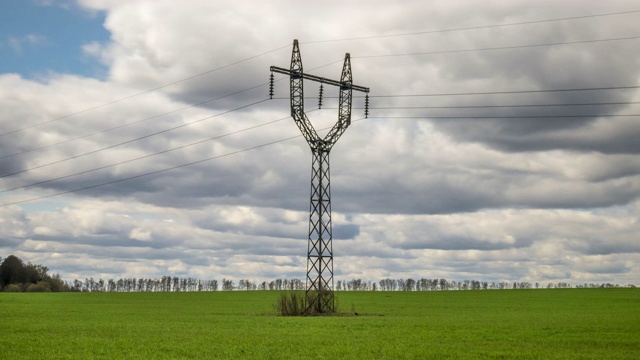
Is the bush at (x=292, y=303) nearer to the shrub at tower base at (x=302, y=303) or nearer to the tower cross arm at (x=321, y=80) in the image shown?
the shrub at tower base at (x=302, y=303)

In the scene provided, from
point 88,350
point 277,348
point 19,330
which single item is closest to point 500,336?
point 277,348

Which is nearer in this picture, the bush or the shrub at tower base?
the shrub at tower base

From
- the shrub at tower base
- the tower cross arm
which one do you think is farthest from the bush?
the tower cross arm

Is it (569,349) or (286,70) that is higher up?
(286,70)

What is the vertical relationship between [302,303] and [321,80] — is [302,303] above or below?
below

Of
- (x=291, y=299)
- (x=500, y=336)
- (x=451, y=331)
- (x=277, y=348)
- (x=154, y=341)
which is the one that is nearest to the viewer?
(x=277, y=348)

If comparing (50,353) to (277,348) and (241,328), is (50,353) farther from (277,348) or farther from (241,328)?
(241,328)

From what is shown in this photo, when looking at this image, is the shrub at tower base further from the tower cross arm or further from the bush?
the tower cross arm

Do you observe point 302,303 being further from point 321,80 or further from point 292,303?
point 321,80

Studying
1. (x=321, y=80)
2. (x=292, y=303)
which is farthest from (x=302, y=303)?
(x=321, y=80)

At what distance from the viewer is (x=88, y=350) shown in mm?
37125

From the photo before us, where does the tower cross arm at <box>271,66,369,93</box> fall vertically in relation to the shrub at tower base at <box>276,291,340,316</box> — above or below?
above

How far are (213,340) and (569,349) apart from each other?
792 inches

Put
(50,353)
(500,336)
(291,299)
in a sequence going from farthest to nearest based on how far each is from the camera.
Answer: (291,299) < (500,336) < (50,353)
